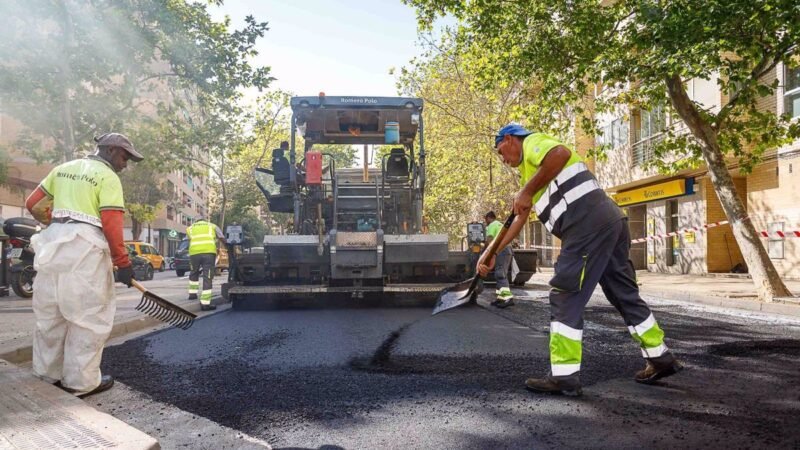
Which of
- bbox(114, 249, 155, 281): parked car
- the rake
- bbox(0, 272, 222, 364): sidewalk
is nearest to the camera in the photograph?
the rake

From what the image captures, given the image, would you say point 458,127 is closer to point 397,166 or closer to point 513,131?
point 397,166

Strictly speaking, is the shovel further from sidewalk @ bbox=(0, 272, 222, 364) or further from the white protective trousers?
sidewalk @ bbox=(0, 272, 222, 364)

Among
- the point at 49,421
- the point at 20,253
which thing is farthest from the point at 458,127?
the point at 49,421

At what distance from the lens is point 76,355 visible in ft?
12.7

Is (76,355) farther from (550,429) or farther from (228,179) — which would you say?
(228,179)

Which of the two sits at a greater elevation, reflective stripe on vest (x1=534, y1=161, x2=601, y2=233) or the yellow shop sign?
the yellow shop sign

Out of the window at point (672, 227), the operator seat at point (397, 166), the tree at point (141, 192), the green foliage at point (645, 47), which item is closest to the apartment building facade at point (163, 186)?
the tree at point (141, 192)

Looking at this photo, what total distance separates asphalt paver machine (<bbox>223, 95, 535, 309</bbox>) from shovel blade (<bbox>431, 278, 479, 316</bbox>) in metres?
Answer: 3.71

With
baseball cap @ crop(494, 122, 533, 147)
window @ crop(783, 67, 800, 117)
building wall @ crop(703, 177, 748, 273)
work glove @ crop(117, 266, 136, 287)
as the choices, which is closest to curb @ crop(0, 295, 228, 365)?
work glove @ crop(117, 266, 136, 287)

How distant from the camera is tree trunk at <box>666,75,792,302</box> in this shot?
33.8ft

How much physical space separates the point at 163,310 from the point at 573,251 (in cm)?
302

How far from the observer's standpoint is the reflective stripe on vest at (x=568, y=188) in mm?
3885

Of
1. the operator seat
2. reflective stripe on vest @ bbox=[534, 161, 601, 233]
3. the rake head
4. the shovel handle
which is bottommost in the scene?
the rake head

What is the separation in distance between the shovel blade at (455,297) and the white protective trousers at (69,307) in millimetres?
2308
